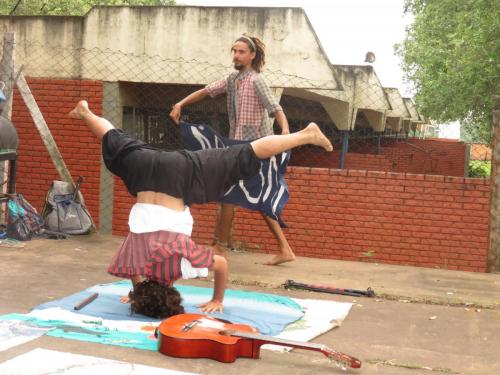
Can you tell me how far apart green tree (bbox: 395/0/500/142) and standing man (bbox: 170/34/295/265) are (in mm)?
6181

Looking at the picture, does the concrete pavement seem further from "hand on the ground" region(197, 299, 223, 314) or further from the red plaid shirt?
the red plaid shirt

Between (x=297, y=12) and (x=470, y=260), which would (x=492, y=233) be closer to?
(x=470, y=260)

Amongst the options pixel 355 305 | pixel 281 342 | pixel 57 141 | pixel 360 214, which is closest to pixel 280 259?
pixel 360 214

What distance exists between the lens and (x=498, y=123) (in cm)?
704

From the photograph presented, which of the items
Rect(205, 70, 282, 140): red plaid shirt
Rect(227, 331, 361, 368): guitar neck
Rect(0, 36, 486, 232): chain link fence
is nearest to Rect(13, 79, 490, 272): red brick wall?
Rect(0, 36, 486, 232): chain link fence

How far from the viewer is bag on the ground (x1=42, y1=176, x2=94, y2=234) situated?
796 centimetres

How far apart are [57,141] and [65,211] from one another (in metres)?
0.98

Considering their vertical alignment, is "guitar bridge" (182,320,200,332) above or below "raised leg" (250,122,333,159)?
below

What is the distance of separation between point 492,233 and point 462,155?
2037 cm

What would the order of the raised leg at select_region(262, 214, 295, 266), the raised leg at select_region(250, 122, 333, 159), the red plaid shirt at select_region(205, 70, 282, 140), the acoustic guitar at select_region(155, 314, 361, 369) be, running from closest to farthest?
the acoustic guitar at select_region(155, 314, 361, 369) → the raised leg at select_region(250, 122, 333, 159) → the red plaid shirt at select_region(205, 70, 282, 140) → the raised leg at select_region(262, 214, 295, 266)

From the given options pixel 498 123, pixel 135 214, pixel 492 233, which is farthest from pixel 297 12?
pixel 135 214

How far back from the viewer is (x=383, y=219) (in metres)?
7.44

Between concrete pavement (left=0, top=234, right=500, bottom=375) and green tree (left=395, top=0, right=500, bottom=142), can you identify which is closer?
concrete pavement (left=0, top=234, right=500, bottom=375)

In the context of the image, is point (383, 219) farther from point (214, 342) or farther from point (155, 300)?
point (214, 342)
